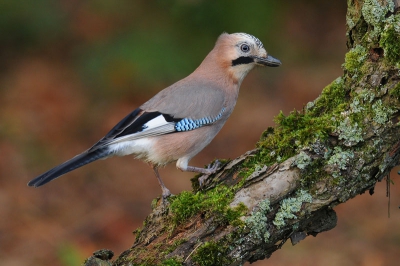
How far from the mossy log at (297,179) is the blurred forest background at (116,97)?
3.04 meters

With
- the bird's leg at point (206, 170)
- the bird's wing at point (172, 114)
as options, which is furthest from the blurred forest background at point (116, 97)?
the bird's wing at point (172, 114)

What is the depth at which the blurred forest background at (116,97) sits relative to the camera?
24.2 feet

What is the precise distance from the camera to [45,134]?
885cm

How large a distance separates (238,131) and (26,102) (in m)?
3.37

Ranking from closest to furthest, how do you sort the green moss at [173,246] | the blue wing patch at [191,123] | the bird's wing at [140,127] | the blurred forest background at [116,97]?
the green moss at [173,246] < the bird's wing at [140,127] < the blue wing patch at [191,123] < the blurred forest background at [116,97]

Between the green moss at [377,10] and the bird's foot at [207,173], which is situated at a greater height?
the green moss at [377,10]

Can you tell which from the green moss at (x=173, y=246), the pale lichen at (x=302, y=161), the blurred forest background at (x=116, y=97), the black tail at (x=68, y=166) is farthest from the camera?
the blurred forest background at (x=116, y=97)

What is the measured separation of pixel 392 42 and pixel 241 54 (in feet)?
5.90

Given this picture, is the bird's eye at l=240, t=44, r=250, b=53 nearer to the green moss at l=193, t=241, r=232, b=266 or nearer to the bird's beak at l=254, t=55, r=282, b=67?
the bird's beak at l=254, t=55, r=282, b=67

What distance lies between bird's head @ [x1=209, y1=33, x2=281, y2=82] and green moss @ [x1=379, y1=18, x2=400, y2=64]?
1515 millimetres

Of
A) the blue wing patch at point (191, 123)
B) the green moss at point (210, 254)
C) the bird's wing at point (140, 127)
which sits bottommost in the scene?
the green moss at point (210, 254)

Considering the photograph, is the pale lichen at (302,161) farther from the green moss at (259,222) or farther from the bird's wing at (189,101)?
the bird's wing at (189,101)

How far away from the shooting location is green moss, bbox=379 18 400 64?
13.6 feet

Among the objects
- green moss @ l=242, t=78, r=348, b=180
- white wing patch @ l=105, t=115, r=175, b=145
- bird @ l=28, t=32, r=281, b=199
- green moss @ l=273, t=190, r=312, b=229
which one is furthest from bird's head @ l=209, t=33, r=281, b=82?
green moss @ l=273, t=190, r=312, b=229
